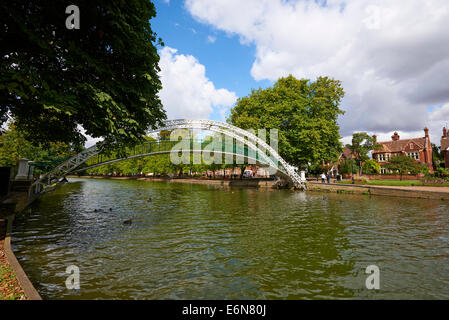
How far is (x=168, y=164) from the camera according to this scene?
68.4 meters

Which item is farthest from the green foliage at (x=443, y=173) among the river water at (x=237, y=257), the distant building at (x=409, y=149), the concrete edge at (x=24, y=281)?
the concrete edge at (x=24, y=281)

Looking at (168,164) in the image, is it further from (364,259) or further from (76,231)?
(364,259)

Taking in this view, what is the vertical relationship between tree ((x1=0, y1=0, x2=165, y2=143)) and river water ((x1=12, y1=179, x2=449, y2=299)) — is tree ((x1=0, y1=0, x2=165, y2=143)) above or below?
above

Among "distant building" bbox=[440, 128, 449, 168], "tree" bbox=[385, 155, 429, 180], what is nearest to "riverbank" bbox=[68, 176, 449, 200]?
"tree" bbox=[385, 155, 429, 180]

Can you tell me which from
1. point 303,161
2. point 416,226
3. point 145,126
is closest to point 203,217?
point 145,126

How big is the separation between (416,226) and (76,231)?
1542 centimetres

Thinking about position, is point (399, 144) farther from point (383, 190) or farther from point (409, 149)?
point (383, 190)

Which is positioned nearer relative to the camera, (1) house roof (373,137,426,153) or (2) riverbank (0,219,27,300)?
(2) riverbank (0,219,27,300)

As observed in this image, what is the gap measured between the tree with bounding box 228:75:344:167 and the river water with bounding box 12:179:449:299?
22.4m

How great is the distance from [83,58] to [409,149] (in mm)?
76952

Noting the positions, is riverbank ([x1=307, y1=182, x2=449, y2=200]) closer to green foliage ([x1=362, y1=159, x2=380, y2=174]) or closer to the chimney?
green foliage ([x1=362, y1=159, x2=380, y2=174])

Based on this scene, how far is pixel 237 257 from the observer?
272 inches

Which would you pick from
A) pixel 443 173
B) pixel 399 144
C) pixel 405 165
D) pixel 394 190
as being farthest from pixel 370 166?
pixel 394 190

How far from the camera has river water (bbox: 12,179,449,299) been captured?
16.1 ft
